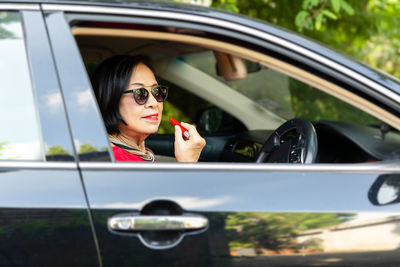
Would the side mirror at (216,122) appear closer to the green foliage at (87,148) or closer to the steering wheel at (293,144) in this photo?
the steering wheel at (293,144)

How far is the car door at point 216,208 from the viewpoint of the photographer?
1.57 meters

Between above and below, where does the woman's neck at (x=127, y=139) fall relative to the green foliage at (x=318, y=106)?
below

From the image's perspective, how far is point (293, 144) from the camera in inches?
93.0

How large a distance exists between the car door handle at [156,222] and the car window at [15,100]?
0.31 meters

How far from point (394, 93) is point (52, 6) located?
1.11 m

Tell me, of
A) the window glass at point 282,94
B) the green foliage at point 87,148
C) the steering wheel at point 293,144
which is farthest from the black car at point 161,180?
the window glass at point 282,94

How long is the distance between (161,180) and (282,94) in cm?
374

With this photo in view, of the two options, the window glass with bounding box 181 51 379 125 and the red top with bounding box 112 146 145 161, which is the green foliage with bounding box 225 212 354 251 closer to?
the red top with bounding box 112 146 145 161

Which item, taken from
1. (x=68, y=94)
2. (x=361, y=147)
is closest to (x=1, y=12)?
(x=68, y=94)

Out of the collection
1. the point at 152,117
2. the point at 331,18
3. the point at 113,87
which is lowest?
the point at 152,117

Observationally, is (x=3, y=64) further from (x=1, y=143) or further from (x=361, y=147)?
(x=361, y=147)

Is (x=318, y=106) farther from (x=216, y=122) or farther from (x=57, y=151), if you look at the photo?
(x=57, y=151)

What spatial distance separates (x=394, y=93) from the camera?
69.6 inches

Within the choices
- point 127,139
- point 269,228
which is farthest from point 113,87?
point 269,228
